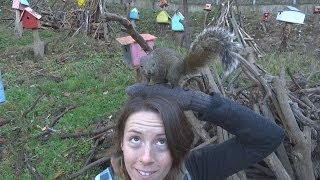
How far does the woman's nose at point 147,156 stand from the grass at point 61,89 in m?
2.32

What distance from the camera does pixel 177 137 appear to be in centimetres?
158

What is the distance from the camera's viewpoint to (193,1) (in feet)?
38.5

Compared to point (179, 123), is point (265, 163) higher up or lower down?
lower down

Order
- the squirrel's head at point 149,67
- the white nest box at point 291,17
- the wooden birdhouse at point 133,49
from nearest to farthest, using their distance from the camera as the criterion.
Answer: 1. the squirrel's head at point 149,67
2. the wooden birdhouse at point 133,49
3. the white nest box at point 291,17

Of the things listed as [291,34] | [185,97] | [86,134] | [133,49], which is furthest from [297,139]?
[291,34]

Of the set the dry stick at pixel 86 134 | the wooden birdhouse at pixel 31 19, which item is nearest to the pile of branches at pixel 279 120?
the dry stick at pixel 86 134

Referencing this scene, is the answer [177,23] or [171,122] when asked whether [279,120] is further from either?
[177,23]

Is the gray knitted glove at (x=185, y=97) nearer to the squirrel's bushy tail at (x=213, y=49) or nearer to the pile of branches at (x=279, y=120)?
the squirrel's bushy tail at (x=213, y=49)

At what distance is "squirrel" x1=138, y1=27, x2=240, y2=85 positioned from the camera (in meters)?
2.30

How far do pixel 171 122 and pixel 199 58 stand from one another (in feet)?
2.56

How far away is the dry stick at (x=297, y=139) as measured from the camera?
2895mm

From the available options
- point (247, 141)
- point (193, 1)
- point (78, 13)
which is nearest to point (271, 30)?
point (193, 1)

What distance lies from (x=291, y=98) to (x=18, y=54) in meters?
5.27

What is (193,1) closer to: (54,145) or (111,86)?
(111,86)
